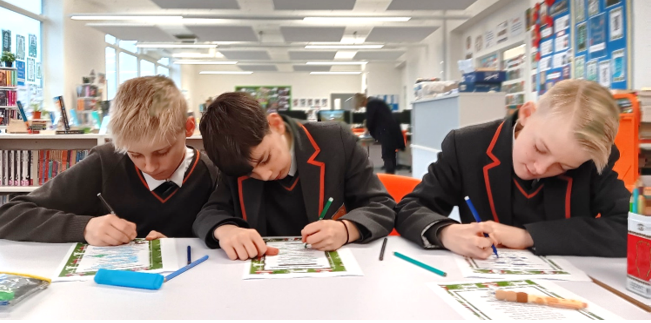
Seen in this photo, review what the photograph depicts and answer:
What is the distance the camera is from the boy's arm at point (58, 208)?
3.76 feet

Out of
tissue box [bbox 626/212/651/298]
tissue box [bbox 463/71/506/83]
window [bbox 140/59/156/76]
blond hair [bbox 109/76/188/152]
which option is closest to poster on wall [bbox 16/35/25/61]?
window [bbox 140/59/156/76]

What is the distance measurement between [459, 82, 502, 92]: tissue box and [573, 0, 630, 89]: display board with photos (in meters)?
0.85

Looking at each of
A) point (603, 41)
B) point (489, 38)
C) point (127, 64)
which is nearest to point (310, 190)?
point (603, 41)

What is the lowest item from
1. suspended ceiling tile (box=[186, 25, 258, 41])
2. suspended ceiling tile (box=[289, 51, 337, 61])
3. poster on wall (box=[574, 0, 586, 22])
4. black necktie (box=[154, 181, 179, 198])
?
black necktie (box=[154, 181, 179, 198])

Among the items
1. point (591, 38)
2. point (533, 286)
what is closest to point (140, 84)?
point (533, 286)

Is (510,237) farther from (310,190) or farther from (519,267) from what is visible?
(310,190)

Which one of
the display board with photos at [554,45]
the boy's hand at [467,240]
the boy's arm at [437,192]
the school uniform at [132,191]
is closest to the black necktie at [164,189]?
the school uniform at [132,191]

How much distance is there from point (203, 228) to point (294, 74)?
14.0 m

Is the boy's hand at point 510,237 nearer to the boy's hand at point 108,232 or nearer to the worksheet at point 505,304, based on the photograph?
the worksheet at point 505,304

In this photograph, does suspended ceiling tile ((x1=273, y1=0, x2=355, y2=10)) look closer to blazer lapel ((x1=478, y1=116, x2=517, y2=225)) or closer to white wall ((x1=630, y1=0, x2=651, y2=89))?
white wall ((x1=630, y1=0, x2=651, y2=89))

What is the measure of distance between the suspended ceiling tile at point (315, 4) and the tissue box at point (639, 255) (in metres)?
6.02

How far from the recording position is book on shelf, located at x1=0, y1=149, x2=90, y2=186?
11.2 ft

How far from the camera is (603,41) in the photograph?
4.04 meters

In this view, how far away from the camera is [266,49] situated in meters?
10.9
